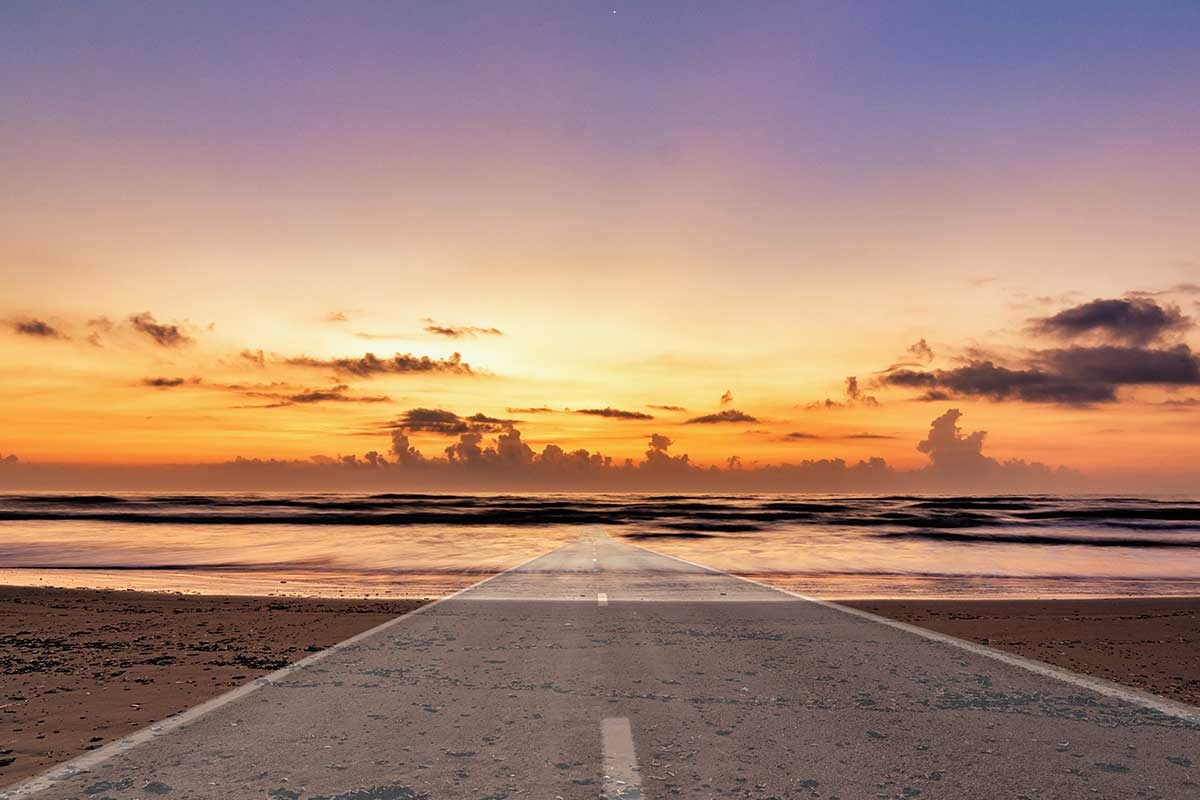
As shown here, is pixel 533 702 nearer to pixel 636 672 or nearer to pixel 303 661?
pixel 636 672

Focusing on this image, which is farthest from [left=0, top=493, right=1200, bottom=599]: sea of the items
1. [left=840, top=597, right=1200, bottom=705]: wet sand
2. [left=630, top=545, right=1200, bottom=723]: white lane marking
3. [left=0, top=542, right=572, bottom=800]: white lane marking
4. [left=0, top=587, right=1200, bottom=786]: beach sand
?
[left=0, top=542, right=572, bottom=800]: white lane marking

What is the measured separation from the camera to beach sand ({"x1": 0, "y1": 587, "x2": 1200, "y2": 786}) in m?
7.95

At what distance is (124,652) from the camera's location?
37.4 feet

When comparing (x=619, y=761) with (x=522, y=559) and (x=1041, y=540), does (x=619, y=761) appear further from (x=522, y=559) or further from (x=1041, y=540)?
(x=1041, y=540)

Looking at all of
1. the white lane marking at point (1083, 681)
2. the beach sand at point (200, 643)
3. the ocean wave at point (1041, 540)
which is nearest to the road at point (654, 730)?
the white lane marking at point (1083, 681)

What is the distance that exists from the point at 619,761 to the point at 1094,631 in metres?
11.9

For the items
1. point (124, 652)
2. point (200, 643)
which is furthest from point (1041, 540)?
point (124, 652)

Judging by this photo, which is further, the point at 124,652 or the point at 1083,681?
the point at 124,652

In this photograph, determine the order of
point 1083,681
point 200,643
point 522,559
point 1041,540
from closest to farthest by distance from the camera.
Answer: point 1083,681 < point 200,643 < point 522,559 < point 1041,540

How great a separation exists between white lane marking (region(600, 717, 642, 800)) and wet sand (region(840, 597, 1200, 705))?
6.30 m

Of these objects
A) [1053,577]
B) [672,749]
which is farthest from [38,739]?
[1053,577]

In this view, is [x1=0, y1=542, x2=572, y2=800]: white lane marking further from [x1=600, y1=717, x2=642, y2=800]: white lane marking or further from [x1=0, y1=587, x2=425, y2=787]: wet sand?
[x1=600, y1=717, x2=642, y2=800]: white lane marking

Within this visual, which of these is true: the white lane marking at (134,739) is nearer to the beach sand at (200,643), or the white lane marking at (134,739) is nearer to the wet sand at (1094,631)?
the beach sand at (200,643)

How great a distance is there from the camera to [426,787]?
524 centimetres
